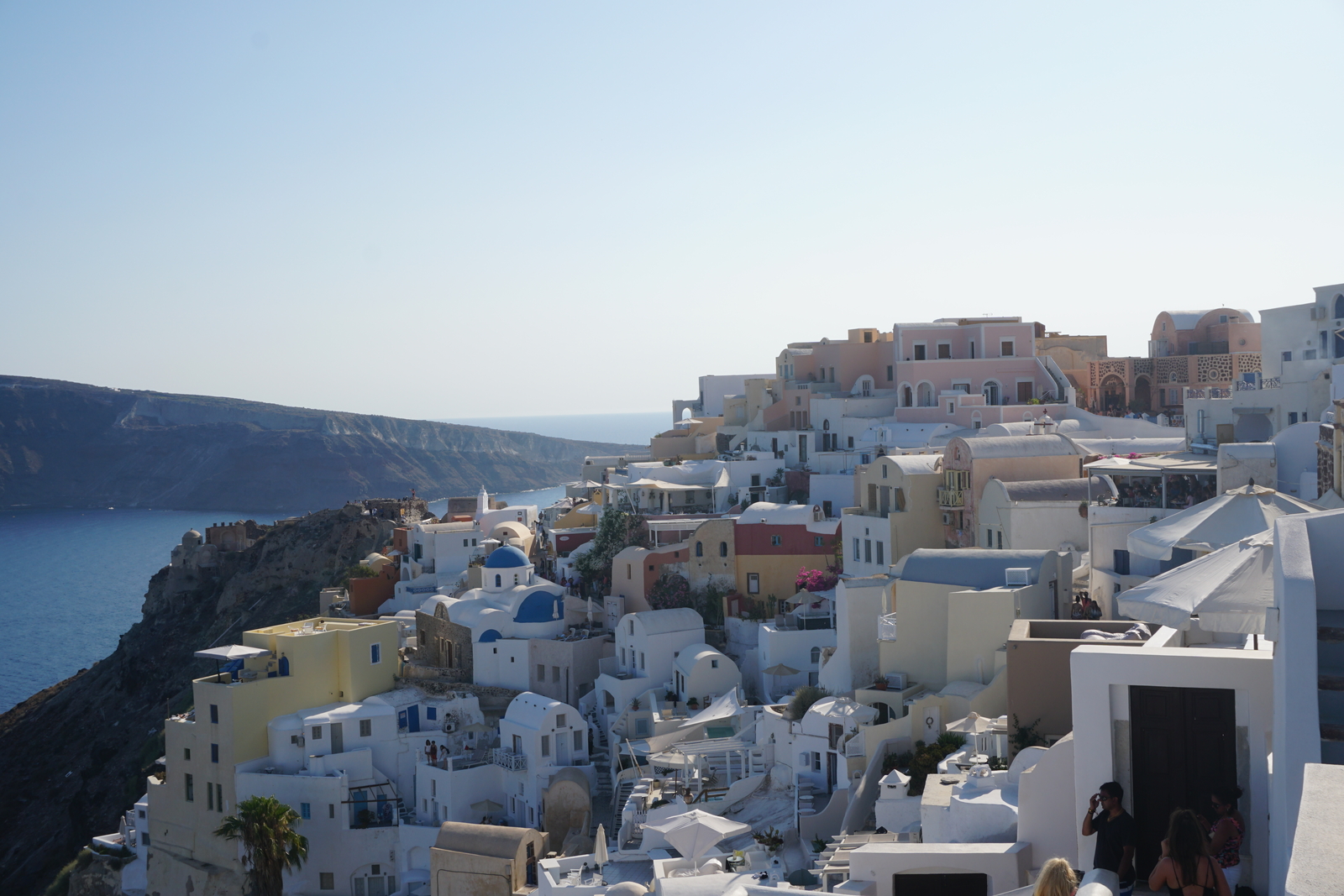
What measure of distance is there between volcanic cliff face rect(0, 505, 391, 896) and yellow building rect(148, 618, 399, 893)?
1298 cm

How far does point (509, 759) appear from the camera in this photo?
94.7 ft

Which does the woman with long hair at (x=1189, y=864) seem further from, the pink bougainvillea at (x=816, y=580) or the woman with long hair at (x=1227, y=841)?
the pink bougainvillea at (x=816, y=580)

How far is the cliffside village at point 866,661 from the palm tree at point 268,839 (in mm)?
1076

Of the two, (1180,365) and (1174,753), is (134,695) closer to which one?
(1180,365)

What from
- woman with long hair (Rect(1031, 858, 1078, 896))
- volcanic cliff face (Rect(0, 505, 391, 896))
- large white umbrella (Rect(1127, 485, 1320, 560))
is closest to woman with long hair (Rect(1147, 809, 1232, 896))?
woman with long hair (Rect(1031, 858, 1078, 896))

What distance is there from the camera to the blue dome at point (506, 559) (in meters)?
36.3

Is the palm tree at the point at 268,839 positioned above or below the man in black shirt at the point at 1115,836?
below

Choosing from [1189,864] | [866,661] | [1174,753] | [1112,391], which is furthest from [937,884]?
[1112,391]

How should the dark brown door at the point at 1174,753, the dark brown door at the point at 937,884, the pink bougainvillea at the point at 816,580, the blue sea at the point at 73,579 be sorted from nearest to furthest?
1. the dark brown door at the point at 1174,753
2. the dark brown door at the point at 937,884
3. the pink bougainvillea at the point at 816,580
4. the blue sea at the point at 73,579

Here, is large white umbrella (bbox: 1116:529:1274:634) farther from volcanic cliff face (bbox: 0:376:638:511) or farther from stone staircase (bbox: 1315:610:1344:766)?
volcanic cliff face (bbox: 0:376:638:511)

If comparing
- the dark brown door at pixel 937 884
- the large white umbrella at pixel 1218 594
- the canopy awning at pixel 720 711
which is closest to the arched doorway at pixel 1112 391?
the canopy awning at pixel 720 711

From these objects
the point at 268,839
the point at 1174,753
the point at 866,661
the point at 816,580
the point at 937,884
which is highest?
the point at 1174,753

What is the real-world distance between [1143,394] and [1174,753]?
4193cm

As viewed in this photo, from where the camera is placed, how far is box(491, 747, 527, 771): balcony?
94.0 ft
